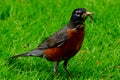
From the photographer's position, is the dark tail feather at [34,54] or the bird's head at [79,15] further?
the dark tail feather at [34,54]

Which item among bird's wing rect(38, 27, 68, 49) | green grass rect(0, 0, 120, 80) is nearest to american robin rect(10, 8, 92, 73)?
bird's wing rect(38, 27, 68, 49)

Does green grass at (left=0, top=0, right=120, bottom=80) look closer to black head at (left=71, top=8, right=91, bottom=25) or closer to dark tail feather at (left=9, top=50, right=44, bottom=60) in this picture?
dark tail feather at (left=9, top=50, right=44, bottom=60)

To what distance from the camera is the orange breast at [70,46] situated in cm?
528

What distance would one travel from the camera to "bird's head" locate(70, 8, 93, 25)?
5281 millimetres

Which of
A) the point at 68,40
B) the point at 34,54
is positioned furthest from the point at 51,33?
the point at 68,40

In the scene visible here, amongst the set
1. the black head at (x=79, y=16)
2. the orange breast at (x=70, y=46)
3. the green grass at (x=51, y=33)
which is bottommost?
the green grass at (x=51, y=33)

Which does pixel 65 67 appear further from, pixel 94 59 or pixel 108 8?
pixel 108 8

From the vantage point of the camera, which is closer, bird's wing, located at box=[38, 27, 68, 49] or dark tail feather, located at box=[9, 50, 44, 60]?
bird's wing, located at box=[38, 27, 68, 49]

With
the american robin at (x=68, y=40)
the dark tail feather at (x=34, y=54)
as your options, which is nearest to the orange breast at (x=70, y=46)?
the american robin at (x=68, y=40)

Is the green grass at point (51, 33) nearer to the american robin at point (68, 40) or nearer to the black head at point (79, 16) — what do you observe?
the american robin at point (68, 40)

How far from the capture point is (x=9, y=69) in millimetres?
5500

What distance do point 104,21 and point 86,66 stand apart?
4.68 feet

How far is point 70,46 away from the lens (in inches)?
209

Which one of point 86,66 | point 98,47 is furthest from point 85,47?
point 86,66
